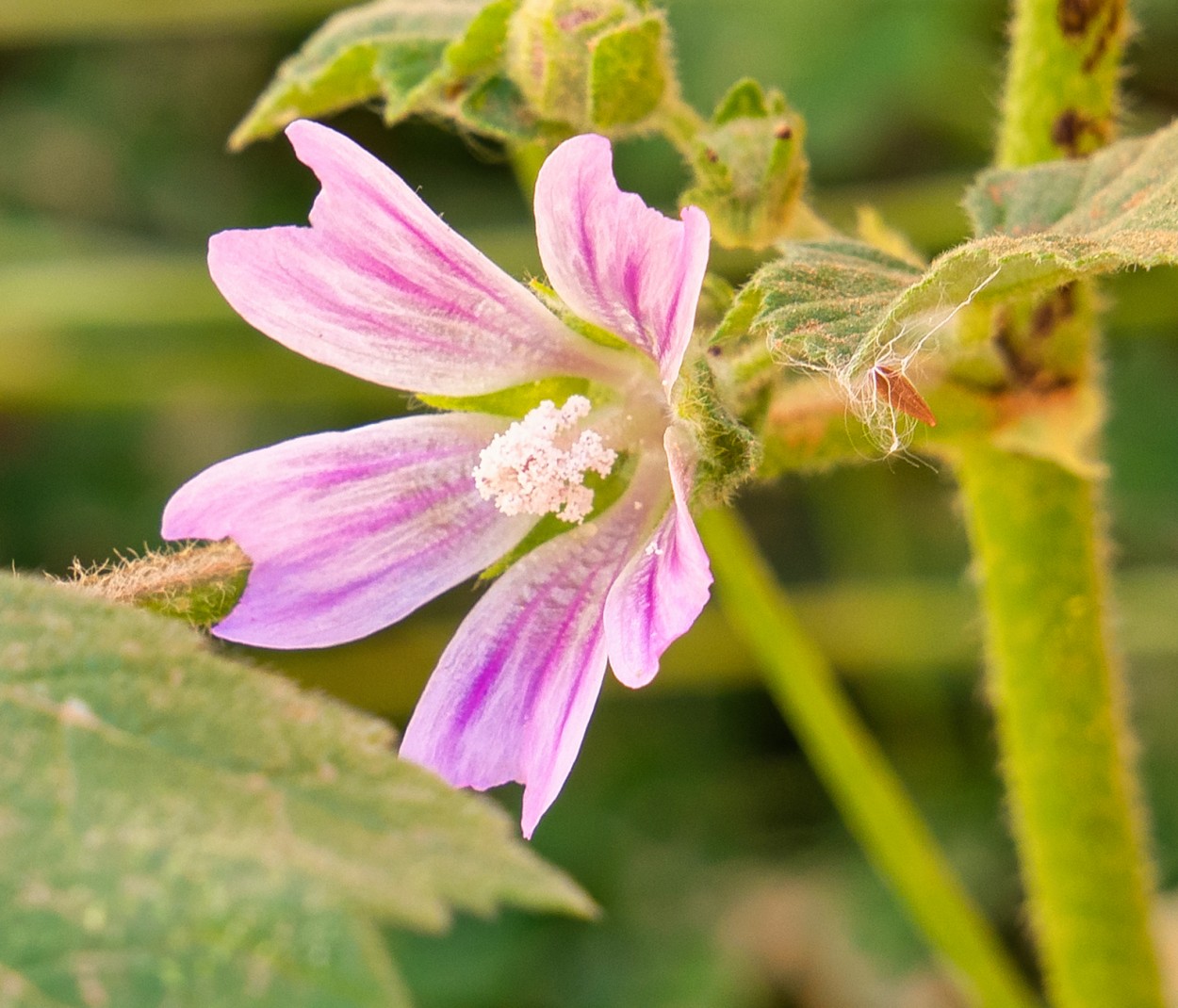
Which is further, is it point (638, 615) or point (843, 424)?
point (843, 424)

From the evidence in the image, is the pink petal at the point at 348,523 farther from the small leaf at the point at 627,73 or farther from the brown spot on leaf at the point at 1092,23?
the brown spot on leaf at the point at 1092,23

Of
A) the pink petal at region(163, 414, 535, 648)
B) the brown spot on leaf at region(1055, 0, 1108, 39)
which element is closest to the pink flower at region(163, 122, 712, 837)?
the pink petal at region(163, 414, 535, 648)

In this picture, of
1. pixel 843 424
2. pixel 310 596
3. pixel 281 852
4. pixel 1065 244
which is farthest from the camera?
pixel 843 424

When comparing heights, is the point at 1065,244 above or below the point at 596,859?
above

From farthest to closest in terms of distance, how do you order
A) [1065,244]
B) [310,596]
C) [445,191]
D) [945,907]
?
1. [445,191]
2. [945,907]
3. [310,596]
4. [1065,244]

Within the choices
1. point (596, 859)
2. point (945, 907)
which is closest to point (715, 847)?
point (596, 859)

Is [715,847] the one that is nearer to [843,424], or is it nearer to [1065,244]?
[843,424]

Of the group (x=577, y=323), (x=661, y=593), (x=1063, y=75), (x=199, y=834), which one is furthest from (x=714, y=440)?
(x=1063, y=75)
